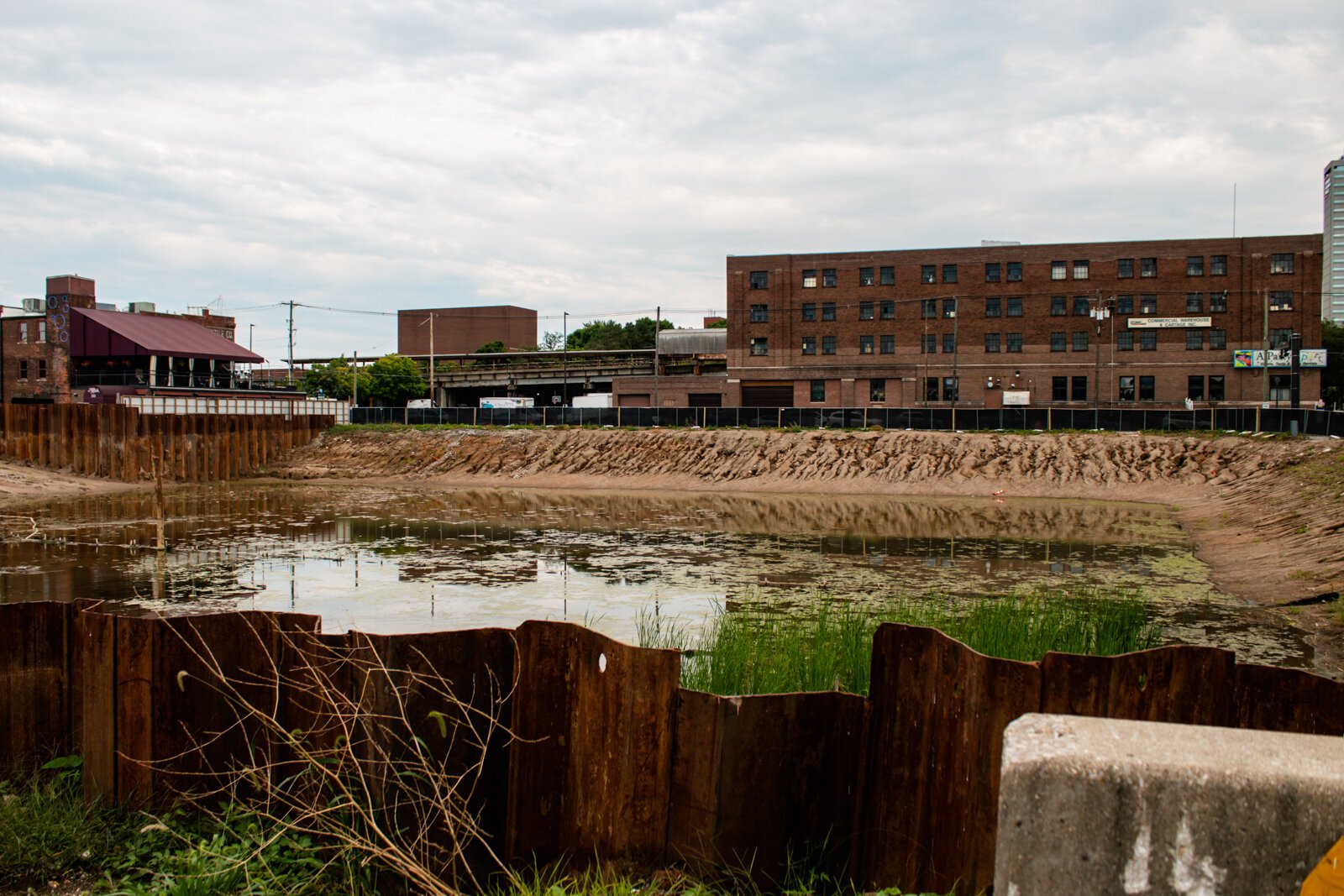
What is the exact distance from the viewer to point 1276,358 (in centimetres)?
7156

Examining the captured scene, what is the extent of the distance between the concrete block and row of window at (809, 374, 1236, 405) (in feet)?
248

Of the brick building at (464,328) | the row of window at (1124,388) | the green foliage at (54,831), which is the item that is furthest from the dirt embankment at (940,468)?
the brick building at (464,328)

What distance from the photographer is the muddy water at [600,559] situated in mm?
16688

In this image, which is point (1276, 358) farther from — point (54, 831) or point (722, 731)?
point (54, 831)

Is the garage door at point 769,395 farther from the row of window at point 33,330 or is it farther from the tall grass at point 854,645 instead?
the tall grass at point 854,645

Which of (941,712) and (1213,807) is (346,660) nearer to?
(941,712)

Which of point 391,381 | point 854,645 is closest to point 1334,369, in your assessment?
point 391,381

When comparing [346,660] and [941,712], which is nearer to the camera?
[941,712]

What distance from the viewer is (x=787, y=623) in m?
13.8

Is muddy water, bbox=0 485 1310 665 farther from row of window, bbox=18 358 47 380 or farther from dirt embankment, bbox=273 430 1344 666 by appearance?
row of window, bbox=18 358 47 380

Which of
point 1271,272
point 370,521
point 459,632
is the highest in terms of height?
point 1271,272

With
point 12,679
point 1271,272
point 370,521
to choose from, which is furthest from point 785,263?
point 12,679

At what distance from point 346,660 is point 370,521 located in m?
28.0

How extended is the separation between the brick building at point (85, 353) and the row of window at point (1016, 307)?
4622 centimetres
